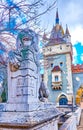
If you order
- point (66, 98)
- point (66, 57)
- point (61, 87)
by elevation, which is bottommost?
point (66, 98)

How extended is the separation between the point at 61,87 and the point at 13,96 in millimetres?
30983

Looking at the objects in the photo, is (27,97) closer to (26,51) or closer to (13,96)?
(13,96)

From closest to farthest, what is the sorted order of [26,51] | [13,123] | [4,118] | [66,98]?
[13,123], [4,118], [26,51], [66,98]

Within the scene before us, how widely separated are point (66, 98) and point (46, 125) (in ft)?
99.6

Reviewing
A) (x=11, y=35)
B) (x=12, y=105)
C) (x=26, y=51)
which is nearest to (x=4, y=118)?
(x=12, y=105)

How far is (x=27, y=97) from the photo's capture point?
3.10 meters

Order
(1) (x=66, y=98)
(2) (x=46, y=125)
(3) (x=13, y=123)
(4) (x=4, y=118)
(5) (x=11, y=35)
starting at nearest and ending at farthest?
(3) (x=13, y=123)
(4) (x=4, y=118)
(2) (x=46, y=125)
(5) (x=11, y=35)
(1) (x=66, y=98)

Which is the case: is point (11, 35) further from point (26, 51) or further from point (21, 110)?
point (21, 110)

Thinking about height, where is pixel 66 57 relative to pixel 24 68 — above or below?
above

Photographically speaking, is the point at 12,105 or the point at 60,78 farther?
the point at 60,78

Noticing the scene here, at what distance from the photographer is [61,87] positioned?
33.7 metres

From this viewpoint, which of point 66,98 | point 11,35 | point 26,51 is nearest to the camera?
point 26,51

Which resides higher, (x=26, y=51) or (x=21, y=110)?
(x=26, y=51)

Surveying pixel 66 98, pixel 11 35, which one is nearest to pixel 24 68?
pixel 11 35
